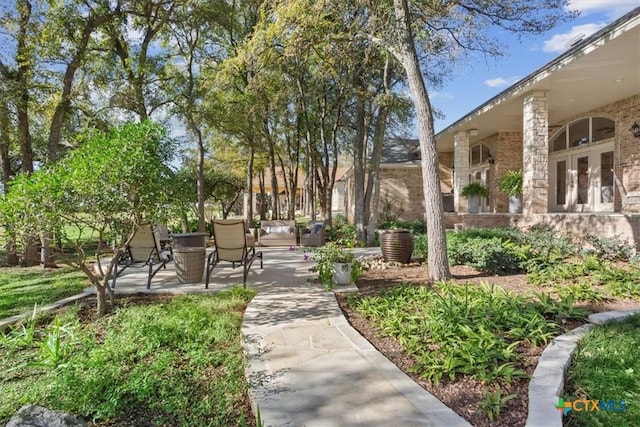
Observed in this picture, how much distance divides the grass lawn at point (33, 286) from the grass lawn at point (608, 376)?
5.64m

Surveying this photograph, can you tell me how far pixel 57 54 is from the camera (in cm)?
834

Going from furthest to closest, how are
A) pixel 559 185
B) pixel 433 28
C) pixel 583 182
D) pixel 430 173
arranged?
1. pixel 559 185
2. pixel 583 182
3. pixel 433 28
4. pixel 430 173

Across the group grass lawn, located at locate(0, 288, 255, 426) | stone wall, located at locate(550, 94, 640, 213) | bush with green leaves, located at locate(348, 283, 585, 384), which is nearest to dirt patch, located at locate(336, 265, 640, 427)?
bush with green leaves, located at locate(348, 283, 585, 384)

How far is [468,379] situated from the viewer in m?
2.72

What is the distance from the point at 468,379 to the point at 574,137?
41.6 feet

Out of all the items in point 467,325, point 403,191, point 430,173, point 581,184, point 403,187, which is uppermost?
point 403,187

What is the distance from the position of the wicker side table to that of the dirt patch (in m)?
2.29

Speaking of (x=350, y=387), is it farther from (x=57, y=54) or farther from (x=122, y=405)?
(x=57, y=54)

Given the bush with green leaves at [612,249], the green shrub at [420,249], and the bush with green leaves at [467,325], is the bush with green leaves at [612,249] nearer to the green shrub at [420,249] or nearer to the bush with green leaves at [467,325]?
the green shrub at [420,249]

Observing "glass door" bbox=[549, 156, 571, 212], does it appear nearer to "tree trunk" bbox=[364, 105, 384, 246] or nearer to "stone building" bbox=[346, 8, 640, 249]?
"stone building" bbox=[346, 8, 640, 249]

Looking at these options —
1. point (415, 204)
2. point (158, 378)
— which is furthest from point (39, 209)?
point (415, 204)

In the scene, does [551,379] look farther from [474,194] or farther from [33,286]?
[474,194]

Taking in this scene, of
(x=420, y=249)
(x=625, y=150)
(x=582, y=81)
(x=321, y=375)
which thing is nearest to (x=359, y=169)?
(x=420, y=249)

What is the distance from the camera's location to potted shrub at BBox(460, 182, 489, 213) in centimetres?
1269
